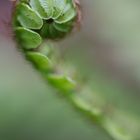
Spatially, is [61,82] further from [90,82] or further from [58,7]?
[90,82]

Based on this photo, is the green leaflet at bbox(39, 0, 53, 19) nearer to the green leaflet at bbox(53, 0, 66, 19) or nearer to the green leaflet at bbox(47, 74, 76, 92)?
the green leaflet at bbox(53, 0, 66, 19)

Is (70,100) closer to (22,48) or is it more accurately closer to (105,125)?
(105,125)

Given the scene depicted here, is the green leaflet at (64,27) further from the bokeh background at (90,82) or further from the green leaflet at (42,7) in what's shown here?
the bokeh background at (90,82)

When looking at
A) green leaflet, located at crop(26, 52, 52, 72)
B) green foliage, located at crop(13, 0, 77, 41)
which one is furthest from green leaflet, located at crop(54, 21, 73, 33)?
green leaflet, located at crop(26, 52, 52, 72)

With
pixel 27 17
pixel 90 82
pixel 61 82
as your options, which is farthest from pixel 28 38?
pixel 90 82

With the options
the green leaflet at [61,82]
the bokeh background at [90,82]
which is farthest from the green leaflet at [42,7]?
the bokeh background at [90,82]

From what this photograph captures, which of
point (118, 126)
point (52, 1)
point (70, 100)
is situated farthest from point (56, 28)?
point (118, 126)
